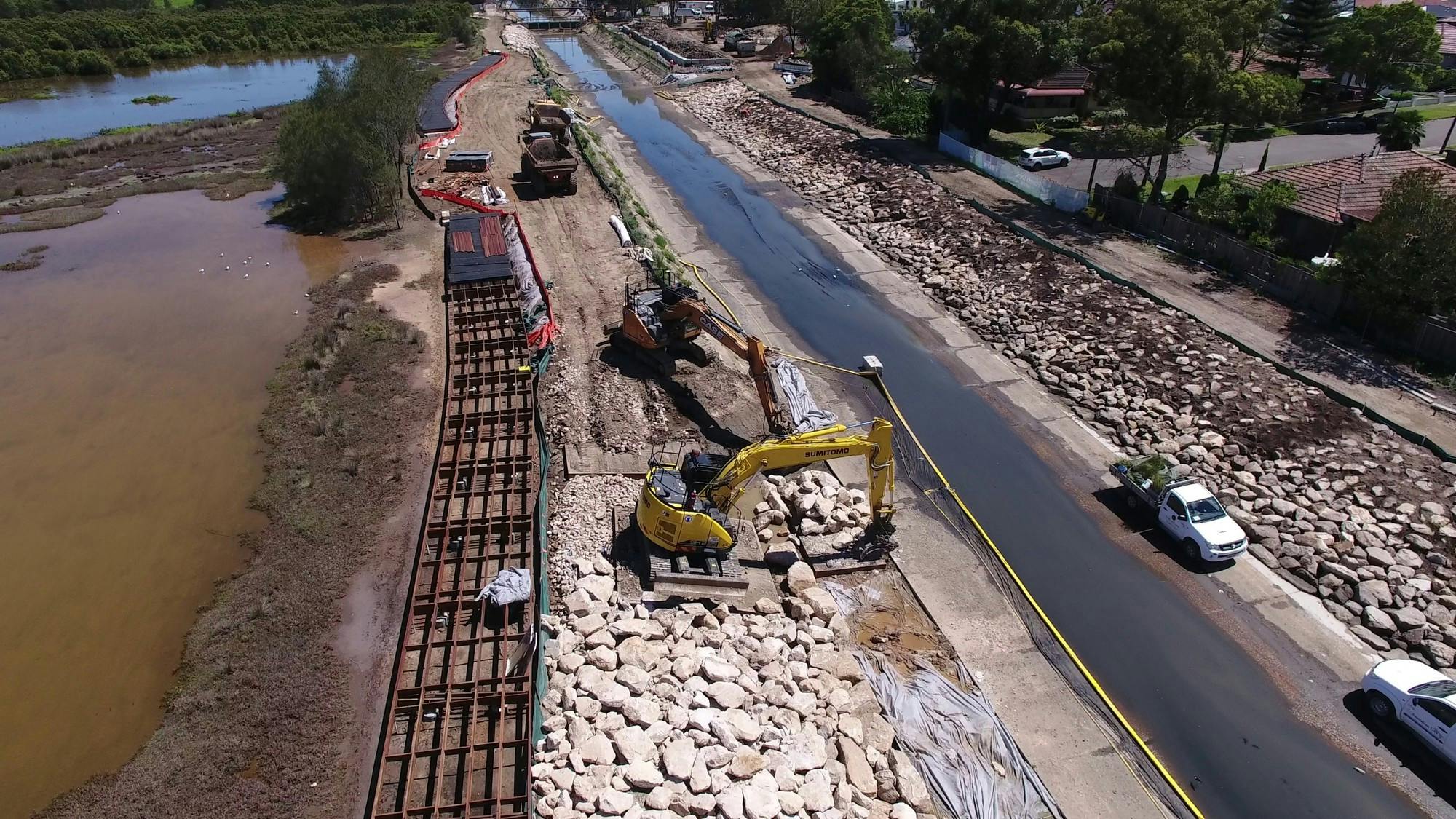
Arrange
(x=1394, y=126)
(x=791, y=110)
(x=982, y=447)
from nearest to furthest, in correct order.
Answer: (x=982, y=447)
(x=1394, y=126)
(x=791, y=110)

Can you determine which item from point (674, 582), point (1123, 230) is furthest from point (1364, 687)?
point (1123, 230)

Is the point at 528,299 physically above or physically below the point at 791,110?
below

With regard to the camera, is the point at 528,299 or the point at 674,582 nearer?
the point at 674,582

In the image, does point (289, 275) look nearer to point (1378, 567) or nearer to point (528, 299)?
point (528, 299)

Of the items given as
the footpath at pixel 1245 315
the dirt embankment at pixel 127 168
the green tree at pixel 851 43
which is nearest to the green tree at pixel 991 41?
the footpath at pixel 1245 315

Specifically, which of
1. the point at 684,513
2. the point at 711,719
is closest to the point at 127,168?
the point at 684,513

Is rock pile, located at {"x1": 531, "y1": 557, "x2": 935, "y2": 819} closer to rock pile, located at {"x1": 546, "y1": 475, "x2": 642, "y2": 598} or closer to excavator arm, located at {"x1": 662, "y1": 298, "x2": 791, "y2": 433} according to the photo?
rock pile, located at {"x1": 546, "y1": 475, "x2": 642, "y2": 598}

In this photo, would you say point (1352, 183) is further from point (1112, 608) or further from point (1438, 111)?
point (1438, 111)
